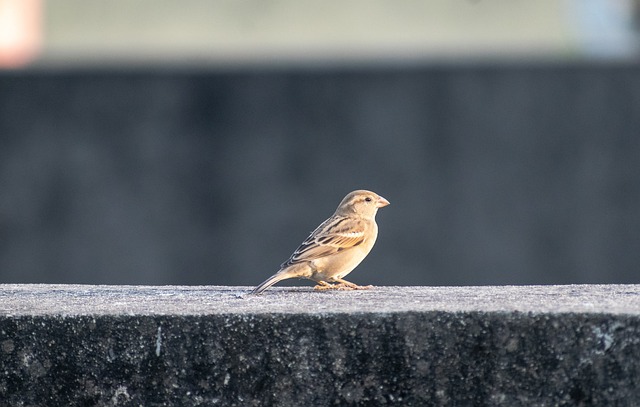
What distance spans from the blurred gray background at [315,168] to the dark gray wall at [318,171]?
0.01m

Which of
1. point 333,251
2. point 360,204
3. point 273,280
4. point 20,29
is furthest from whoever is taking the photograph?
point 20,29

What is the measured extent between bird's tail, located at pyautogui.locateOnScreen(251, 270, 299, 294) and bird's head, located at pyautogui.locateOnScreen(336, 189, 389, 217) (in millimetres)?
752

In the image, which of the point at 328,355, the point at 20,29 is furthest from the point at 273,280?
the point at 20,29

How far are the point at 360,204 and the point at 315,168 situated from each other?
439 cm

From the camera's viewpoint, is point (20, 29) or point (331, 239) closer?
point (331, 239)

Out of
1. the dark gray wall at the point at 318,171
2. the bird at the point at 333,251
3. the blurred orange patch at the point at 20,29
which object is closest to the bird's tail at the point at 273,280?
the bird at the point at 333,251

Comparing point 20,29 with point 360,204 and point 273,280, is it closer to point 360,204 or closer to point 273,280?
point 360,204

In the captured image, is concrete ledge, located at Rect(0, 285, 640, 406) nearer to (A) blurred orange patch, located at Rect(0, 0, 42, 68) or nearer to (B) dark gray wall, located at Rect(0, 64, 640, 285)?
(B) dark gray wall, located at Rect(0, 64, 640, 285)

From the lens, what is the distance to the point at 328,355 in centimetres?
345

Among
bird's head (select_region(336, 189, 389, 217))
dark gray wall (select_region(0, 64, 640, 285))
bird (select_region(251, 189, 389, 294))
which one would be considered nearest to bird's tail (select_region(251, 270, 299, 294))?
bird (select_region(251, 189, 389, 294))

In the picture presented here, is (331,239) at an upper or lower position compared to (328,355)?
upper

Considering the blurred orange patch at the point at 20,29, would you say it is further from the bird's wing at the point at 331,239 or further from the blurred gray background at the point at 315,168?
the bird's wing at the point at 331,239

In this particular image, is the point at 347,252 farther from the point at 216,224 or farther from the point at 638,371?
the point at 216,224

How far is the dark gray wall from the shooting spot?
10.4 m
